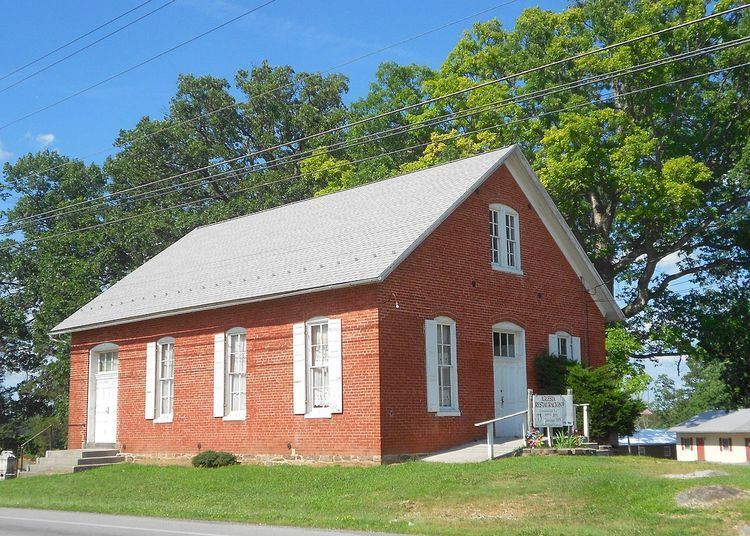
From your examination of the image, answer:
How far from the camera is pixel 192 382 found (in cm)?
2430

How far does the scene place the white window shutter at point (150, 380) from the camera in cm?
2528

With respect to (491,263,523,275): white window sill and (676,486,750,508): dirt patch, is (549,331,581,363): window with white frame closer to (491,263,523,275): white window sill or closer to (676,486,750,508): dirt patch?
(491,263,523,275): white window sill

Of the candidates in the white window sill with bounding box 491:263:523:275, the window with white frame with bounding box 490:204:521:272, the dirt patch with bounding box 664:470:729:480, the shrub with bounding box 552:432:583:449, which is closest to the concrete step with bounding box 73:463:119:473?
the white window sill with bounding box 491:263:523:275

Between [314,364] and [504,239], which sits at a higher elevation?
[504,239]

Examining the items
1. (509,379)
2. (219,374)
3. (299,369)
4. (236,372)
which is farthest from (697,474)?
(219,374)

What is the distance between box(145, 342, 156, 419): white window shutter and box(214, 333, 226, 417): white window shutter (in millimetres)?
2822

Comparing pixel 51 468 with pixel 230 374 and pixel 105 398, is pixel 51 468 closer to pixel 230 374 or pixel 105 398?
pixel 105 398

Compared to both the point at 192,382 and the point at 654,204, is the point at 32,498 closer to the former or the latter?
the point at 192,382

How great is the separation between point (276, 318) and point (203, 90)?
34439 millimetres

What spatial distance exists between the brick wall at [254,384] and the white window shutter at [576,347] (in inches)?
354

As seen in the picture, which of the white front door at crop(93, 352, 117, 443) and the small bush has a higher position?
the white front door at crop(93, 352, 117, 443)

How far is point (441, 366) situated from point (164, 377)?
28.4 feet

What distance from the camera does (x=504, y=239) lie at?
24.5m

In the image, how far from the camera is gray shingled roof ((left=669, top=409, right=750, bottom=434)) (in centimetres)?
5072
